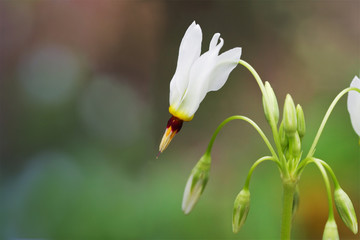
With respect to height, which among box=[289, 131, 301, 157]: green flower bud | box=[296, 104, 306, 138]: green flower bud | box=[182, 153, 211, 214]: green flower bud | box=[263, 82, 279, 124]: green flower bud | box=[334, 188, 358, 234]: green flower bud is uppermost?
box=[263, 82, 279, 124]: green flower bud

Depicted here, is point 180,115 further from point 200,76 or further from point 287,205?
point 287,205

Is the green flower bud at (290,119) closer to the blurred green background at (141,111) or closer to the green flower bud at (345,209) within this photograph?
the green flower bud at (345,209)

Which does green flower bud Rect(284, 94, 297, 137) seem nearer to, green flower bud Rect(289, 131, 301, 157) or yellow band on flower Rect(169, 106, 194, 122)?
green flower bud Rect(289, 131, 301, 157)

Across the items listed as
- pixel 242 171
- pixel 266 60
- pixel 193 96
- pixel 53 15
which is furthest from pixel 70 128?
pixel 193 96

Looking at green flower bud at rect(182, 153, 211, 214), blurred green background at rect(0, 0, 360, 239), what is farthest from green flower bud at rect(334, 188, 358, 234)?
blurred green background at rect(0, 0, 360, 239)

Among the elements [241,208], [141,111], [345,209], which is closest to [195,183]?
[241,208]

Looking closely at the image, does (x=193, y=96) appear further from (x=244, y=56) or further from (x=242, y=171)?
(x=244, y=56)
